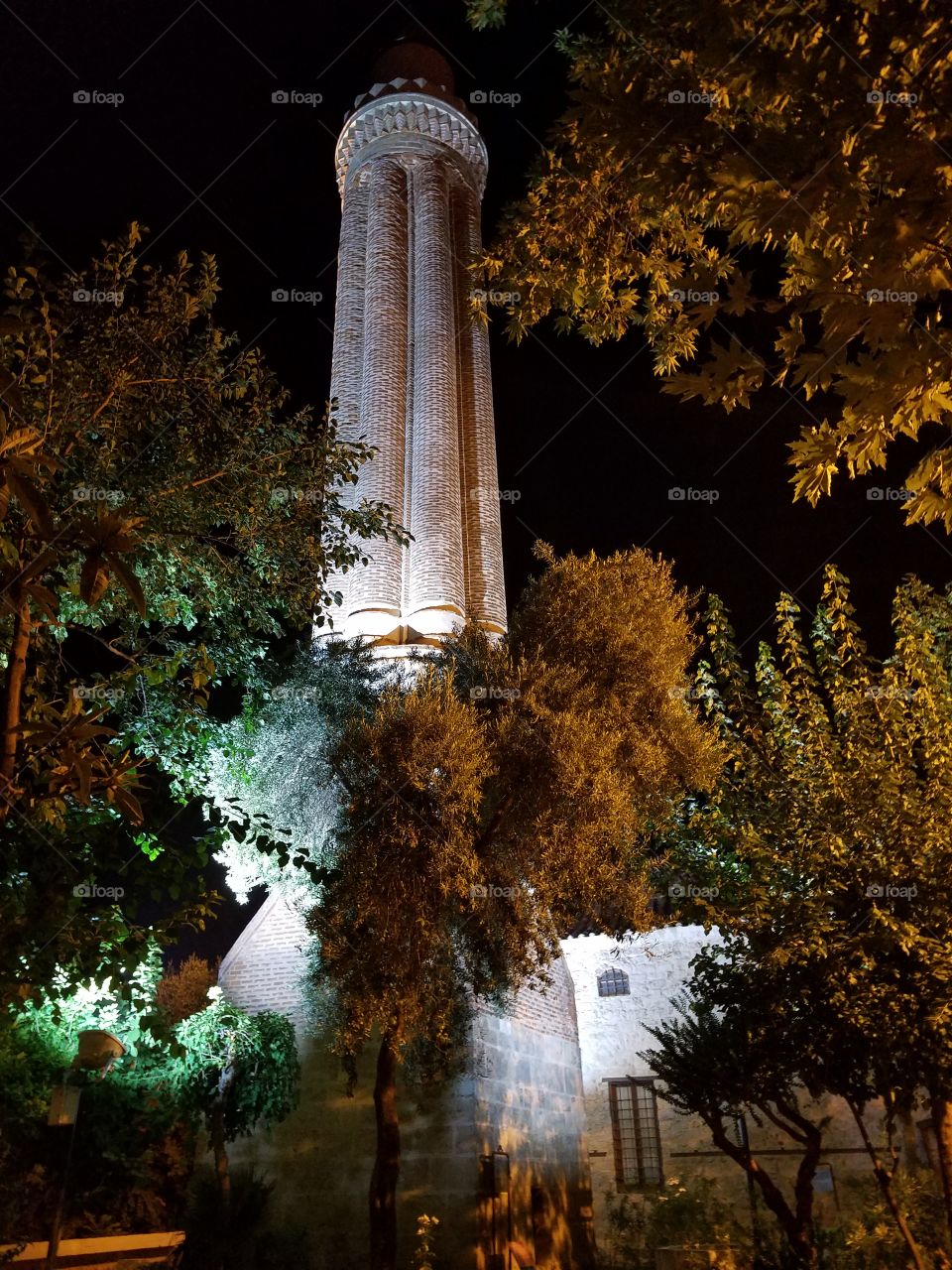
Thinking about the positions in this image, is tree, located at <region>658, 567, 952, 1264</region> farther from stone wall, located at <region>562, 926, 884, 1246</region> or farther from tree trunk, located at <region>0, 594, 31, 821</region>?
tree trunk, located at <region>0, 594, 31, 821</region>

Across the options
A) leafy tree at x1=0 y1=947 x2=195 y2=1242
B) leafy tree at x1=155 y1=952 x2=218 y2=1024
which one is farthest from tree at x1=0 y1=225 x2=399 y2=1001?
leafy tree at x1=155 y1=952 x2=218 y2=1024

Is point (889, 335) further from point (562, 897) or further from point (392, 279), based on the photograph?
point (392, 279)

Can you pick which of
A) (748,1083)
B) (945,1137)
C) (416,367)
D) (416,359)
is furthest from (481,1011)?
(416,359)

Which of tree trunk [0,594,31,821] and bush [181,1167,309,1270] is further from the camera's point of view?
bush [181,1167,309,1270]

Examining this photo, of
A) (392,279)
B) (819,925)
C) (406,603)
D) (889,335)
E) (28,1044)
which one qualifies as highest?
(392,279)

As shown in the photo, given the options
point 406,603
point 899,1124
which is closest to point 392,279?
point 406,603

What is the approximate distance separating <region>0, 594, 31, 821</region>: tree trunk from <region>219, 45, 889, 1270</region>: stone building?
28.4 ft

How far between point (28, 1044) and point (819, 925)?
9548mm

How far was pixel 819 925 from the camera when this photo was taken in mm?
10898

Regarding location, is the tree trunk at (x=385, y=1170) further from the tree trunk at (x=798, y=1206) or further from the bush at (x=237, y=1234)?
the tree trunk at (x=798, y=1206)

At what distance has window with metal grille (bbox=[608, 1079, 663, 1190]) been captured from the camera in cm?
1672

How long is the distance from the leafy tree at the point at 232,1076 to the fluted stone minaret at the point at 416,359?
252 inches

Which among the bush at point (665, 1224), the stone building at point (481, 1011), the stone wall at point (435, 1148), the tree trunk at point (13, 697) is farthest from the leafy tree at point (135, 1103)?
the tree trunk at point (13, 697)

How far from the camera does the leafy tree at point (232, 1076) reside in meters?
12.2
